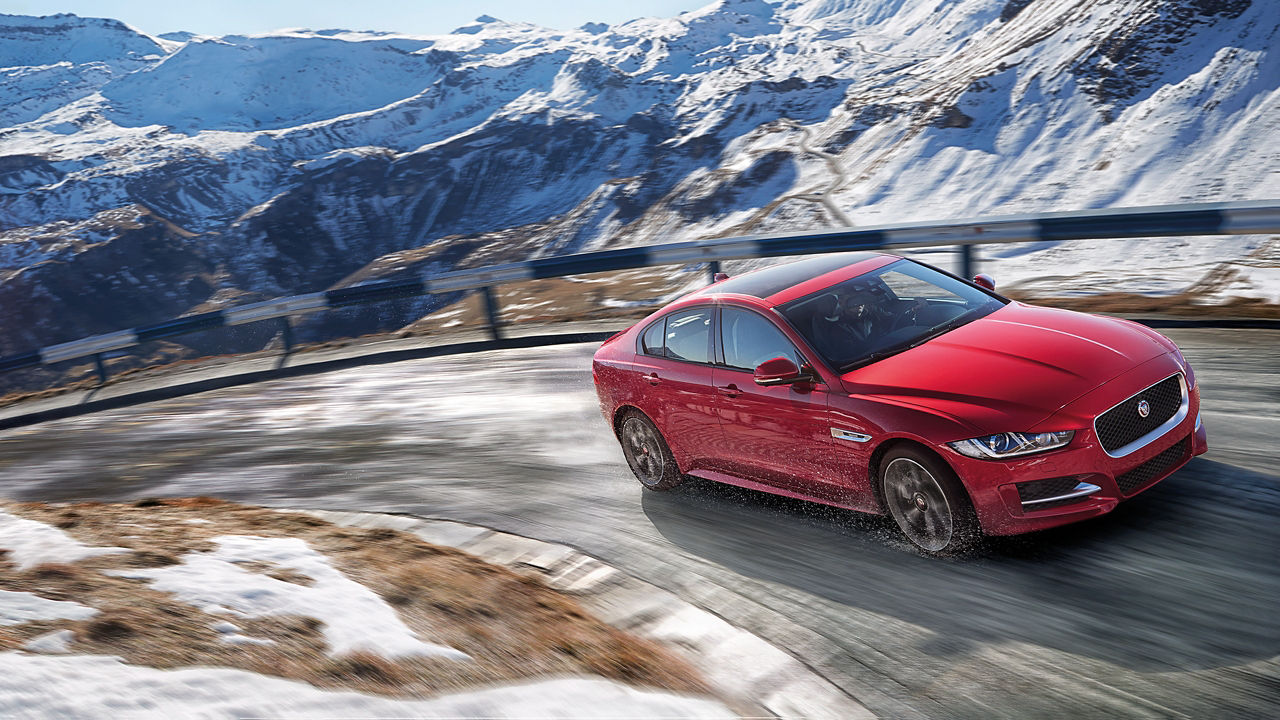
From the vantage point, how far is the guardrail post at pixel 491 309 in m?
15.4

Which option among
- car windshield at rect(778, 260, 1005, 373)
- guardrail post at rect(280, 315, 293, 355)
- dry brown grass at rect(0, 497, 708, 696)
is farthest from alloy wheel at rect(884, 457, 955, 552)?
guardrail post at rect(280, 315, 293, 355)

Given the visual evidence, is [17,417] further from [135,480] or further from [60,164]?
[60,164]

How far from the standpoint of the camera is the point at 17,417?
1634 centimetres

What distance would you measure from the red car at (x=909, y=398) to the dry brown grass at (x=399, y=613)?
1.49 m

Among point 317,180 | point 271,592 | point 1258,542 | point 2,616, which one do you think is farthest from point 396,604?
point 317,180

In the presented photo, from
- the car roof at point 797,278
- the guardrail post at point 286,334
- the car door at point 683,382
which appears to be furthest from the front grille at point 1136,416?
the guardrail post at point 286,334

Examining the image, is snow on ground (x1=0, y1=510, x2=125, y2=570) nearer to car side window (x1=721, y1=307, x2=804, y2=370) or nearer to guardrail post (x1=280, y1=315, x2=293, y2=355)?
car side window (x1=721, y1=307, x2=804, y2=370)

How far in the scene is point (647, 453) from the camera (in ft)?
23.3

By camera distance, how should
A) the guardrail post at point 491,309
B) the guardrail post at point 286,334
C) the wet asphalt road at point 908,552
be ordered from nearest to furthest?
the wet asphalt road at point 908,552
the guardrail post at point 491,309
the guardrail post at point 286,334

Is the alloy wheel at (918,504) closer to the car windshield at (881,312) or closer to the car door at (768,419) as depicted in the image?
the car door at (768,419)

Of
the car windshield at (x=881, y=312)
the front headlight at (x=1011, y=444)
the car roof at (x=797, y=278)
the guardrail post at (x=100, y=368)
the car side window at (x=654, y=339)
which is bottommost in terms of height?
the guardrail post at (x=100, y=368)

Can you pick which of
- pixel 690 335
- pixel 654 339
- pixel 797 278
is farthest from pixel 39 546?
pixel 797 278

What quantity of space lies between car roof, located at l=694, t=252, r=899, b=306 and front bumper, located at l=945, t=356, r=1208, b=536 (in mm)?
1740

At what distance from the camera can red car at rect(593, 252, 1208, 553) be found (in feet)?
15.3
